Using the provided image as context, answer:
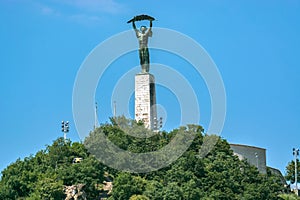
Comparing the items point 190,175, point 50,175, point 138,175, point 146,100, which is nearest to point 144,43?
point 146,100

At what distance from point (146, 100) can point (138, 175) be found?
25.4 feet

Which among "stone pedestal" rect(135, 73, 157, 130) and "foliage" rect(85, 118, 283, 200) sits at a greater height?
"stone pedestal" rect(135, 73, 157, 130)

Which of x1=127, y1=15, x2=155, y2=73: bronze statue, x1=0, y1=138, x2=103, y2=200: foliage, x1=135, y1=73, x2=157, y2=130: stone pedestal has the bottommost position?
x1=0, y1=138, x2=103, y2=200: foliage

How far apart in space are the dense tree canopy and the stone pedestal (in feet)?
6.39

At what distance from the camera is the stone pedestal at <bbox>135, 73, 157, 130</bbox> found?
186 feet

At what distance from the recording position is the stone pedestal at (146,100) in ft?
186

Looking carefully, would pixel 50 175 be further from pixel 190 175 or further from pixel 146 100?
pixel 146 100

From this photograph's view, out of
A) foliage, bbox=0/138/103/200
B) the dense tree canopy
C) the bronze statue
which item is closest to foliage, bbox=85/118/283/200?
the dense tree canopy

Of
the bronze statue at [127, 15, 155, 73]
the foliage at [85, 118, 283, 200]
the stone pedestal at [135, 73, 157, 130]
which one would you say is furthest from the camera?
the bronze statue at [127, 15, 155, 73]

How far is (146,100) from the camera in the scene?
57031 millimetres

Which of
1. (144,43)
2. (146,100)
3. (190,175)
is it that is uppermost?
(144,43)

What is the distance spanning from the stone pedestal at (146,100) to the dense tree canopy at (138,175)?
1.95 metres

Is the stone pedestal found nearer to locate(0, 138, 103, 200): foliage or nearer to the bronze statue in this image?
the bronze statue

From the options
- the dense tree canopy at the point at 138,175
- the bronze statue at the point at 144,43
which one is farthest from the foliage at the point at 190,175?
the bronze statue at the point at 144,43
